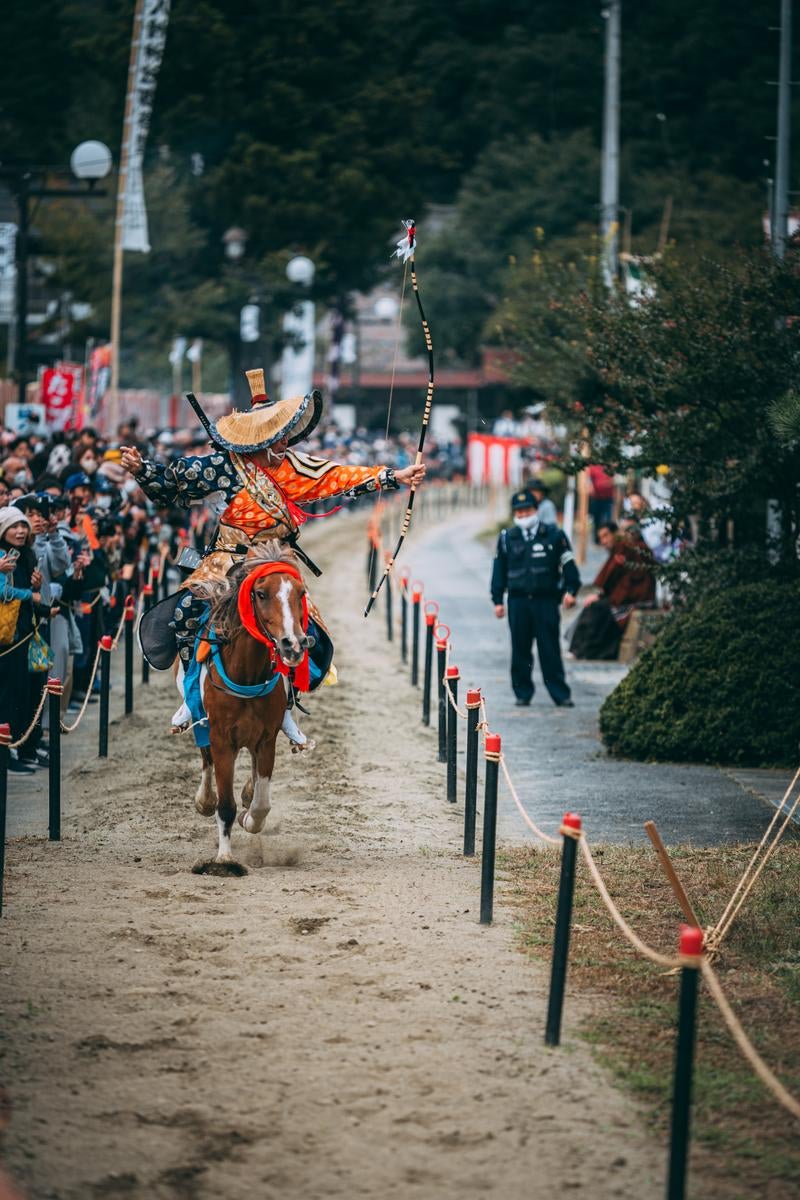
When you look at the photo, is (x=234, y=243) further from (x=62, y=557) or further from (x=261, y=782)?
(x=261, y=782)

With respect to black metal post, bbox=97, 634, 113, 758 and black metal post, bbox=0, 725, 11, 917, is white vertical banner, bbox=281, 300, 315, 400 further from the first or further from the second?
black metal post, bbox=0, 725, 11, 917

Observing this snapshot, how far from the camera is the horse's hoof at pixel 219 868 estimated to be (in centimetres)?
976

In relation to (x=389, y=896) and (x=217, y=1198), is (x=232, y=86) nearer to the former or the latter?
(x=389, y=896)

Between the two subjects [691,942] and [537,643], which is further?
[537,643]

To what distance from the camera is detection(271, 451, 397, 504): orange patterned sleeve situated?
34.2ft

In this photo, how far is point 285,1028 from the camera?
23.3ft

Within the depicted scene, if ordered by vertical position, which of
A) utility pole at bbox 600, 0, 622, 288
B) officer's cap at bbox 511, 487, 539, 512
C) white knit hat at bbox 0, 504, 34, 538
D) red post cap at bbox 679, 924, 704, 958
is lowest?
red post cap at bbox 679, 924, 704, 958

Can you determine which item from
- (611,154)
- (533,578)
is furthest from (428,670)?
(611,154)

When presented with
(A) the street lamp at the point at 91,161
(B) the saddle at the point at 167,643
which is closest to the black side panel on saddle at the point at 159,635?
(B) the saddle at the point at 167,643

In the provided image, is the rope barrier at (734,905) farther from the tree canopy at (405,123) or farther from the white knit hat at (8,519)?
the tree canopy at (405,123)

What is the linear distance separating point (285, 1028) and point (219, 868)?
108 inches

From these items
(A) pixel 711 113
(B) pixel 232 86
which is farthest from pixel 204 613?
(A) pixel 711 113

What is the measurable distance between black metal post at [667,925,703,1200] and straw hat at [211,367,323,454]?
17.7 ft

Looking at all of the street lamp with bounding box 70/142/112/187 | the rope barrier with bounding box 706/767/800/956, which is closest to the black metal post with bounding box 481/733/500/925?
the rope barrier with bounding box 706/767/800/956
